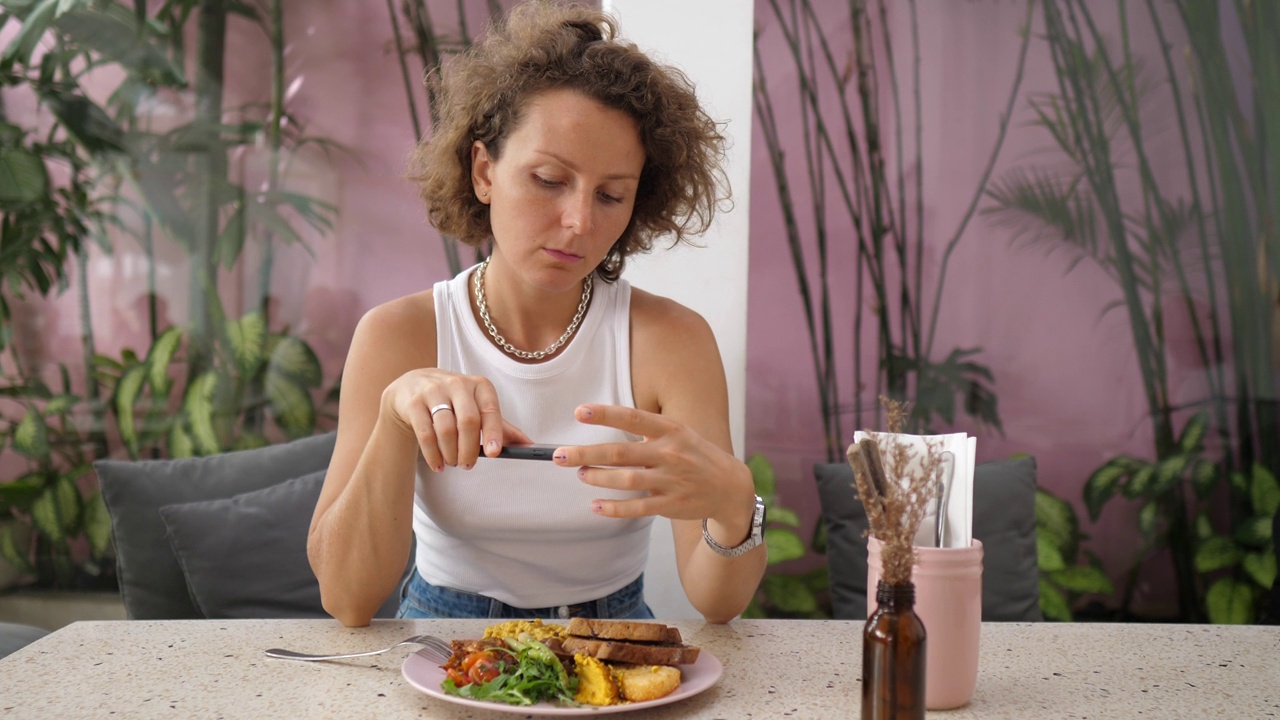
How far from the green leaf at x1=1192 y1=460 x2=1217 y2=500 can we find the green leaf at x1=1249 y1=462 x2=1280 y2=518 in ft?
0.34

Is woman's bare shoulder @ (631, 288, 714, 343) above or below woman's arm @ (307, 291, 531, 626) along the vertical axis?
above

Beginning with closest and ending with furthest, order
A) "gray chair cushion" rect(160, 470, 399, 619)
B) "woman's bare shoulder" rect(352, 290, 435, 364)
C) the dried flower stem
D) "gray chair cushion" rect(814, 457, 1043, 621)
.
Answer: the dried flower stem < "woman's bare shoulder" rect(352, 290, 435, 364) < "gray chair cushion" rect(160, 470, 399, 619) < "gray chair cushion" rect(814, 457, 1043, 621)

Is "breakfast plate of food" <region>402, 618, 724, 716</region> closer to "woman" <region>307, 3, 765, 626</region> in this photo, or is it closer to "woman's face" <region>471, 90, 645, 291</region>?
"woman" <region>307, 3, 765, 626</region>

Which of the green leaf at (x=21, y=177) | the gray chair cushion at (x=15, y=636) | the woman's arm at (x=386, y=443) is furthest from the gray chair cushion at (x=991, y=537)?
the green leaf at (x=21, y=177)

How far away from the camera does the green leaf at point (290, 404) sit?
303 centimetres

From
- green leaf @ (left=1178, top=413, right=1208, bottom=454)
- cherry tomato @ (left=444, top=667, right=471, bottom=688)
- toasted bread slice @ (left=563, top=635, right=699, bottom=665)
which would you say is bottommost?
cherry tomato @ (left=444, top=667, right=471, bottom=688)

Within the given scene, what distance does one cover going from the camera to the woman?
147 cm

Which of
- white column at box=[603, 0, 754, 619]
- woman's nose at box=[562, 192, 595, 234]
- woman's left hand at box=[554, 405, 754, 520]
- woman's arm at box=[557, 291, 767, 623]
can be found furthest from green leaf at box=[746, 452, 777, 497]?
woman's left hand at box=[554, 405, 754, 520]

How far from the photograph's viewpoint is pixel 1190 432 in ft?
9.74

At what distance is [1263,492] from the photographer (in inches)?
116

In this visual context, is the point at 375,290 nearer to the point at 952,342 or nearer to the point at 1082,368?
the point at 952,342

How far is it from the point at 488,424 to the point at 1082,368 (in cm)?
231

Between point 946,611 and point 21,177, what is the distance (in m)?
2.92

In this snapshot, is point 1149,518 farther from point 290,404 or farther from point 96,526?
point 96,526
